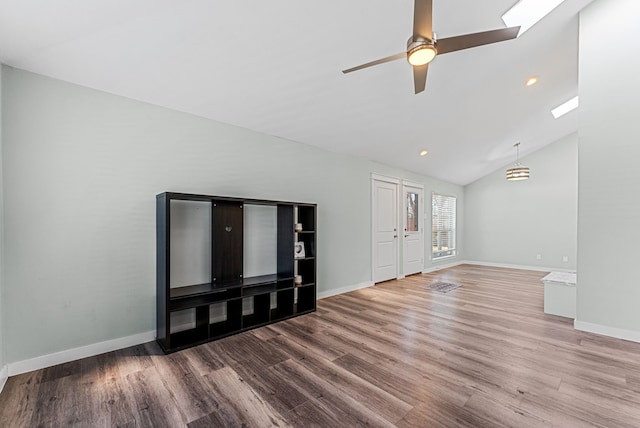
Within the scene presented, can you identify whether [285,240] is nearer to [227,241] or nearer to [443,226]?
[227,241]

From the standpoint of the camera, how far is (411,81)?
10.6ft

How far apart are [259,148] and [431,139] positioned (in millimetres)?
3210

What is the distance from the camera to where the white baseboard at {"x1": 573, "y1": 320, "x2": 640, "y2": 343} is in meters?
2.84

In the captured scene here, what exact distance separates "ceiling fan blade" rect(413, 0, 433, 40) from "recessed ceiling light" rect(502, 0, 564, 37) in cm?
190

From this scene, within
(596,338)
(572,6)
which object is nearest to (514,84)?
(572,6)

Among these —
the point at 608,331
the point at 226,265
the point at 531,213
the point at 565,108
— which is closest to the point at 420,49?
the point at 226,265

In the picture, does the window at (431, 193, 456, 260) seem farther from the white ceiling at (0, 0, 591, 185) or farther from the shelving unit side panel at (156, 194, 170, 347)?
the shelving unit side panel at (156, 194, 170, 347)

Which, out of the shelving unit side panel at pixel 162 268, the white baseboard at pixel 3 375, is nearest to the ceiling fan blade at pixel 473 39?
the shelving unit side panel at pixel 162 268

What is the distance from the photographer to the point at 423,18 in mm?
1651

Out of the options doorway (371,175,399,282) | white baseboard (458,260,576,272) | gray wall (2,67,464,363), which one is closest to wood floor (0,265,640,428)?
gray wall (2,67,464,363)

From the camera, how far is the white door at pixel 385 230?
5.42 meters

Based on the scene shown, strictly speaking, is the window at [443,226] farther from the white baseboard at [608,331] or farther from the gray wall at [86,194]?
the gray wall at [86,194]

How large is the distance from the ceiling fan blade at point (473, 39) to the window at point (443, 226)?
560 centimetres

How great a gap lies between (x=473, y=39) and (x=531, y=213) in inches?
281
